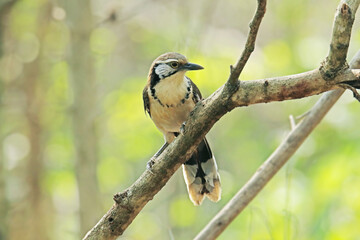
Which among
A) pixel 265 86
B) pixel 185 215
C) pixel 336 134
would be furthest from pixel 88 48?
pixel 265 86

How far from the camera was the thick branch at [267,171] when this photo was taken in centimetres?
395

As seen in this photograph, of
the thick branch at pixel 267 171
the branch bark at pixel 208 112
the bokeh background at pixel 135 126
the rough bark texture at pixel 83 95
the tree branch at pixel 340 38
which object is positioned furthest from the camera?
the rough bark texture at pixel 83 95

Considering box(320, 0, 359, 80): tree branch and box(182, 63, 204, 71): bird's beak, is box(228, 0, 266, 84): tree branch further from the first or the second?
box(182, 63, 204, 71): bird's beak

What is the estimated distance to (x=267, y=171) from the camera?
4.03 metres

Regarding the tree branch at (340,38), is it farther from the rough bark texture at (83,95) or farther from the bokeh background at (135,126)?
the rough bark texture at (83,95)

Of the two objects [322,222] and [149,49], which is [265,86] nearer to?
[322,222]

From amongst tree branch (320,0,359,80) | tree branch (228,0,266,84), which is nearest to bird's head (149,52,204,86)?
tree branch (228,0,266,84)

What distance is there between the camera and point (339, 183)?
521 cm

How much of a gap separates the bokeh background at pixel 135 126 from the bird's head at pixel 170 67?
2.44 feet

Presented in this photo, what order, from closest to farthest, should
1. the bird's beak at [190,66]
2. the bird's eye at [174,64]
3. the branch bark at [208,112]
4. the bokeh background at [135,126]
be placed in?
the branch bark at [208,112] < the bird's beak at [190,66] < the bird's eye at [174,64] < the bokeh background at [135,126]

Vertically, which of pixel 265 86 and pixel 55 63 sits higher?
pixel 55 63

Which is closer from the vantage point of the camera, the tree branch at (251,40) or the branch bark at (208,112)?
the tree branch at (251,40)

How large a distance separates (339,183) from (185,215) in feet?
7.78

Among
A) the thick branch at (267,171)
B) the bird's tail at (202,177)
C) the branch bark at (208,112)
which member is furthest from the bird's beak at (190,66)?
the branch bark at (208,112)
